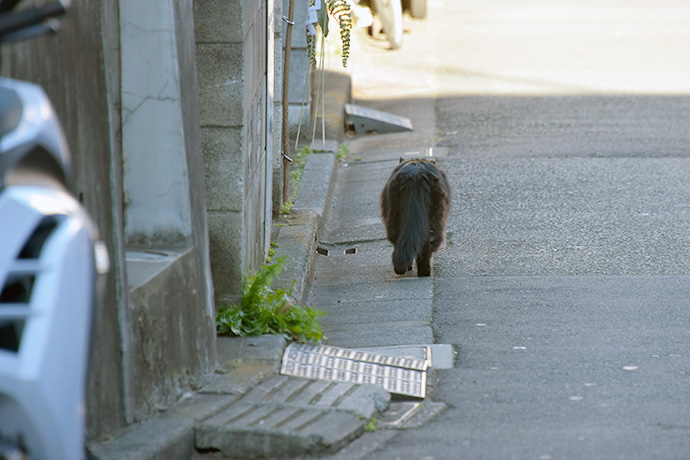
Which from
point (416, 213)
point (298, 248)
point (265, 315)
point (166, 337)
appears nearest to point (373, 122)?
point (298, 248)

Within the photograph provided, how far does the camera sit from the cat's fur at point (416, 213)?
7051 mm

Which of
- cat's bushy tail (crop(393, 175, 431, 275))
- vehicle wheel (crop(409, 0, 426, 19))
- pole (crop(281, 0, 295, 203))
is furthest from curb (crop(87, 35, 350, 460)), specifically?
vehicle wheel (crop(409, 0, 426, 19))

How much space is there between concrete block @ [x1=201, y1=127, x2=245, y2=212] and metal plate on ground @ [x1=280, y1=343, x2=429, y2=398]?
2.90 feet

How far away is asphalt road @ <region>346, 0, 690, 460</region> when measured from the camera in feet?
15.2

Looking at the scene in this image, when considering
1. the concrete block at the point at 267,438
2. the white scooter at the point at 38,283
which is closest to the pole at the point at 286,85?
the concrete block at the point at 267,438

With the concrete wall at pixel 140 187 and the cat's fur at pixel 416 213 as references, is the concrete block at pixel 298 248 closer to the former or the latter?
the cat's fur at pixel 416 213

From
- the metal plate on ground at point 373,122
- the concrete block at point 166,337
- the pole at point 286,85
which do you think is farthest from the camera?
the metal plate on ground at point 373,122

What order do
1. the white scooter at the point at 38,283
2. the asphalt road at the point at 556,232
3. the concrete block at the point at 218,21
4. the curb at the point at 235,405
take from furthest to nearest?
the concrete block at the point at 218,21 → the asphalt road at the point at 556,232 → the curb at the point at 235,405 → the white scooter at the point at 38,283

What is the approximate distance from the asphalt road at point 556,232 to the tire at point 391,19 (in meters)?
0.30

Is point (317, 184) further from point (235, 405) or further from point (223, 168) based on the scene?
point (235, 405)

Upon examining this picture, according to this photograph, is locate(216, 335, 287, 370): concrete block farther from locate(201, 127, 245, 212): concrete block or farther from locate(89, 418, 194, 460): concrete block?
locate(89, 418, 194, 460): concrete block

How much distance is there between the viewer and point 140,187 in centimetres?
464

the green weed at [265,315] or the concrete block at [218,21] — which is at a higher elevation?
the concrete block at [218,21]

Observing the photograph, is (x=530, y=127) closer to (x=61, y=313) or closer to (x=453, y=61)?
(x=453, y=61)
